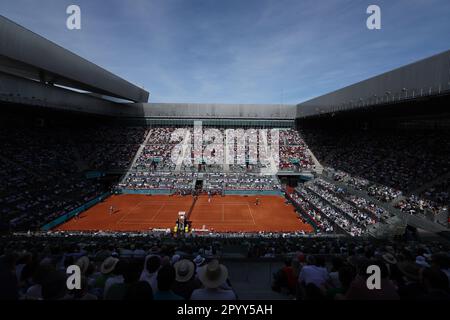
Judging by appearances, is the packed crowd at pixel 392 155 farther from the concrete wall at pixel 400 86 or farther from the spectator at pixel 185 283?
the spectator at pixel 185 283

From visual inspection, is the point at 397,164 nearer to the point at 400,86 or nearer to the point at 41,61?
the point at 400,86

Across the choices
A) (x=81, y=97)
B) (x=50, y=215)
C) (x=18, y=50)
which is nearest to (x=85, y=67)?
(x=81, y=97)

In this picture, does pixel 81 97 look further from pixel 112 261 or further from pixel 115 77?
pixel 112 261

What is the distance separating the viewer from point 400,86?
22.5 meters

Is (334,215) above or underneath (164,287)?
underneath

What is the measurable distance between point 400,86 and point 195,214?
25.7 meters

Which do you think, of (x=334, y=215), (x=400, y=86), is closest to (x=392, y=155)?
(x=400, y=86)

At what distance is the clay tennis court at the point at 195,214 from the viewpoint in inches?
1019

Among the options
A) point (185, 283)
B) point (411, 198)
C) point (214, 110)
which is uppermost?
point (214, 110)

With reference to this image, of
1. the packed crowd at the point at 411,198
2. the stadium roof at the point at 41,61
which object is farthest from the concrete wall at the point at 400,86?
the stadium roof at the point at 41,61

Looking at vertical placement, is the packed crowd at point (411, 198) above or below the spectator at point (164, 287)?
below

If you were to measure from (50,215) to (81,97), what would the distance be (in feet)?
65.1

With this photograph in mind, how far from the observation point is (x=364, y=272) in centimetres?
452

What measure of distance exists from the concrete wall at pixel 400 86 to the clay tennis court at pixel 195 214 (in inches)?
615
